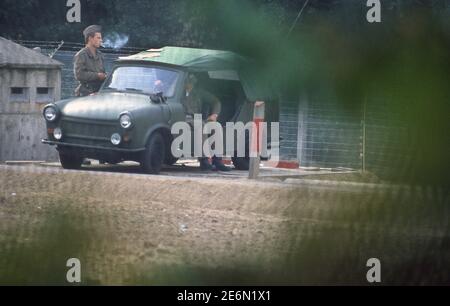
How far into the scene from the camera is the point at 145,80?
597 cm

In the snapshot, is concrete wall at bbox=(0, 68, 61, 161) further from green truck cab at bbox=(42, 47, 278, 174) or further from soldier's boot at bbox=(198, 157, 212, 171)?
soldier's boot at bbox=(198, 157, 212, 171)

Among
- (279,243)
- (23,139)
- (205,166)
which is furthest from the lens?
(23,139)

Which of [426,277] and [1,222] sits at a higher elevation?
[1,222]

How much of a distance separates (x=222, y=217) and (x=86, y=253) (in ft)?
6.49

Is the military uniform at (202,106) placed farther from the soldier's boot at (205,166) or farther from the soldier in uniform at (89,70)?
the soldier in uniform at (89,70)

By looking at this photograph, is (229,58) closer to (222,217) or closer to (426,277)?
(426,277)

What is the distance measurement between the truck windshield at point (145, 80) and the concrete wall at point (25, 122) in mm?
437

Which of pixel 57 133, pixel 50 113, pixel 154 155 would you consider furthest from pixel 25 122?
pixel 154 155

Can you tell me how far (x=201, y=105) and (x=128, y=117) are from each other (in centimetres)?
100

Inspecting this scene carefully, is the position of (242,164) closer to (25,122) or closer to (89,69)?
(25,122)

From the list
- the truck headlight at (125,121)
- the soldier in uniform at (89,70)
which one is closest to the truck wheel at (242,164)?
the truck headlight at (125,121)
